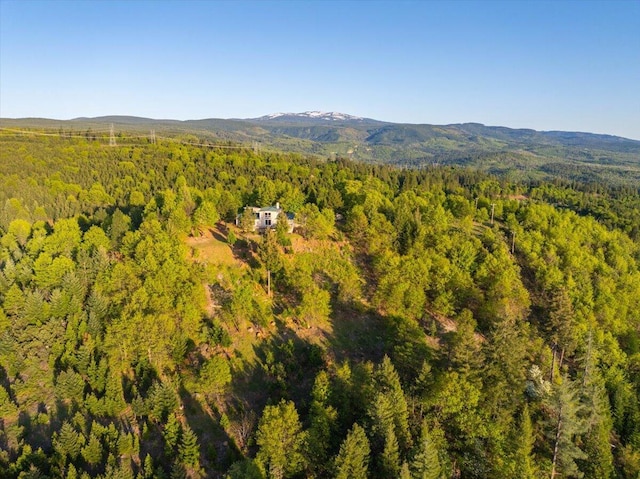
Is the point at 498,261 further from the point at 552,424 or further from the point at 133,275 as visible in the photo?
the point at 133,275

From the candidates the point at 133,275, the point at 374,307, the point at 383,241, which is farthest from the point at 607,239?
the point at 133,275

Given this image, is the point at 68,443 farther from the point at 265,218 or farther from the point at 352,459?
the point at 265,218

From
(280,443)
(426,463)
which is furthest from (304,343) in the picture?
(426,463)

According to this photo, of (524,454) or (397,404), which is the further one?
(397,404)

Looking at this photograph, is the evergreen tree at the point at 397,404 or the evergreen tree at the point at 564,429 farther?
the evergreen tree at the point at 397,404

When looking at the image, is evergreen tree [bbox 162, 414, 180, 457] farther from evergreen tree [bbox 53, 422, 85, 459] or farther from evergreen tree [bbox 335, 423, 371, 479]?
evergreen tree [bbox 335, 423, 371, 479]

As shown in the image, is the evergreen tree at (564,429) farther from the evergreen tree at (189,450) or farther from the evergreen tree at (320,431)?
the evergreen tree at (189,450)

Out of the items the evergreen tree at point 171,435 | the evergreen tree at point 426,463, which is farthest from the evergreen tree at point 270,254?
the evergreen tree at point 426,463

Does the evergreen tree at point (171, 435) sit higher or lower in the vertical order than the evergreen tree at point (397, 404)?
lower
